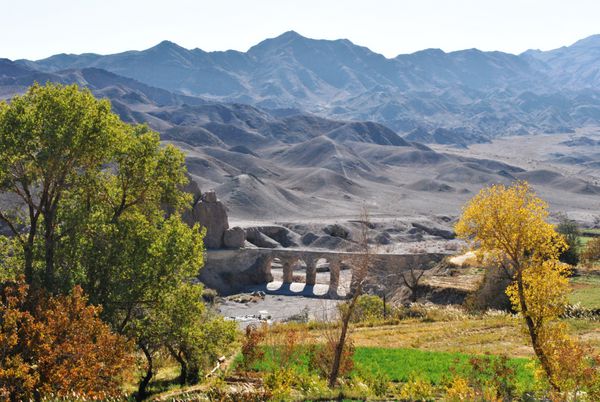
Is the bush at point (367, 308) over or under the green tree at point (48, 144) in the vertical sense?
under

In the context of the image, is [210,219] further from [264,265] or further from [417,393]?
[417,393]

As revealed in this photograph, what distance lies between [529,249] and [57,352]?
13.6 m

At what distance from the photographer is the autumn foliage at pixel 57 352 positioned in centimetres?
1423

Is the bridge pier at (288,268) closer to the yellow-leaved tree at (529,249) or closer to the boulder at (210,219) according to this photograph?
the boulder at (210,219)

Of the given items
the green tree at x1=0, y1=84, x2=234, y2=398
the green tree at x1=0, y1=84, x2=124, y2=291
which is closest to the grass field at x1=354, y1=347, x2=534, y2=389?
the green tree at x1=0, y1=84, x2=234, y2=398

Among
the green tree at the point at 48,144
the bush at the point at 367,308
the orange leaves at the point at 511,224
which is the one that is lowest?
the bush at the point at 367,308

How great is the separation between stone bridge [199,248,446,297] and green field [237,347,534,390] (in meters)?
43.0

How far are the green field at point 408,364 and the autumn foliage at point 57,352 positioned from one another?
5617 millimetres

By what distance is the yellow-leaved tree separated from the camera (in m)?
17.7

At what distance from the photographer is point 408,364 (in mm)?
23000

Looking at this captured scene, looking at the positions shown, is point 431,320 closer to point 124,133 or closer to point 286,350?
point 286,350

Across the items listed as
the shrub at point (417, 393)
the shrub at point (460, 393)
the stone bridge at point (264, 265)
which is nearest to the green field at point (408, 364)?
the shrub at point (417, 393)

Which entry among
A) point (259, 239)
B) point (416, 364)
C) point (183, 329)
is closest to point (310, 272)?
point (259, 239)

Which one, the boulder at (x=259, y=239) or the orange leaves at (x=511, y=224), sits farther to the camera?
the boulder at (x=259, y=239)
